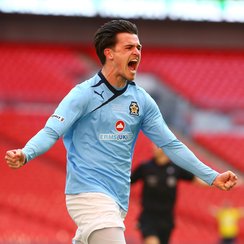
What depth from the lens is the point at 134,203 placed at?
1664 centimetres

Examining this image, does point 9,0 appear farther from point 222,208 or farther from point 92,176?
point 92,176

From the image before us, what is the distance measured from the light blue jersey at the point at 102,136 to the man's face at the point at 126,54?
13cm

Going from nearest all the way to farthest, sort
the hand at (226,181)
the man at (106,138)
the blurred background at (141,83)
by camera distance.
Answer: the man at (106,138)
the hand at (226,181)
the blurred background at (141,83)

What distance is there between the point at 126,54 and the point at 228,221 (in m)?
11.0

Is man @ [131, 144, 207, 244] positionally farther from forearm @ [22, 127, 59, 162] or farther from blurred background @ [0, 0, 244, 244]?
forearm @ [22, 127, 59, 162]

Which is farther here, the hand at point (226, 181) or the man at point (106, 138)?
the hand at point (226, 181)

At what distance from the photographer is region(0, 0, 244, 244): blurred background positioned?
1372 centimetres

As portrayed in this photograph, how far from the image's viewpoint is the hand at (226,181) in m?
5.28

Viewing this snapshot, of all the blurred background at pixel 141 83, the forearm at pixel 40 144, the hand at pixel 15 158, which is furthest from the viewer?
the blurred background at pixel 141 83

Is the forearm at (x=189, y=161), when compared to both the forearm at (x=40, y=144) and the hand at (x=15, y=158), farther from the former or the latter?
the hand at (x=15, y=158)

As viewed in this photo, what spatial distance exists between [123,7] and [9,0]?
5.59 ft

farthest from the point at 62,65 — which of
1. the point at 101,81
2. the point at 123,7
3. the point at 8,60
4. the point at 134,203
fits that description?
the point at 101,81

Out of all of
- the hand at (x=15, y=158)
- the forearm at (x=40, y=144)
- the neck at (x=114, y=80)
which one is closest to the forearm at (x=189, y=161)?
the neck at (x=114, y=80)

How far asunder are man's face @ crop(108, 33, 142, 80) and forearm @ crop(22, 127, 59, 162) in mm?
595
